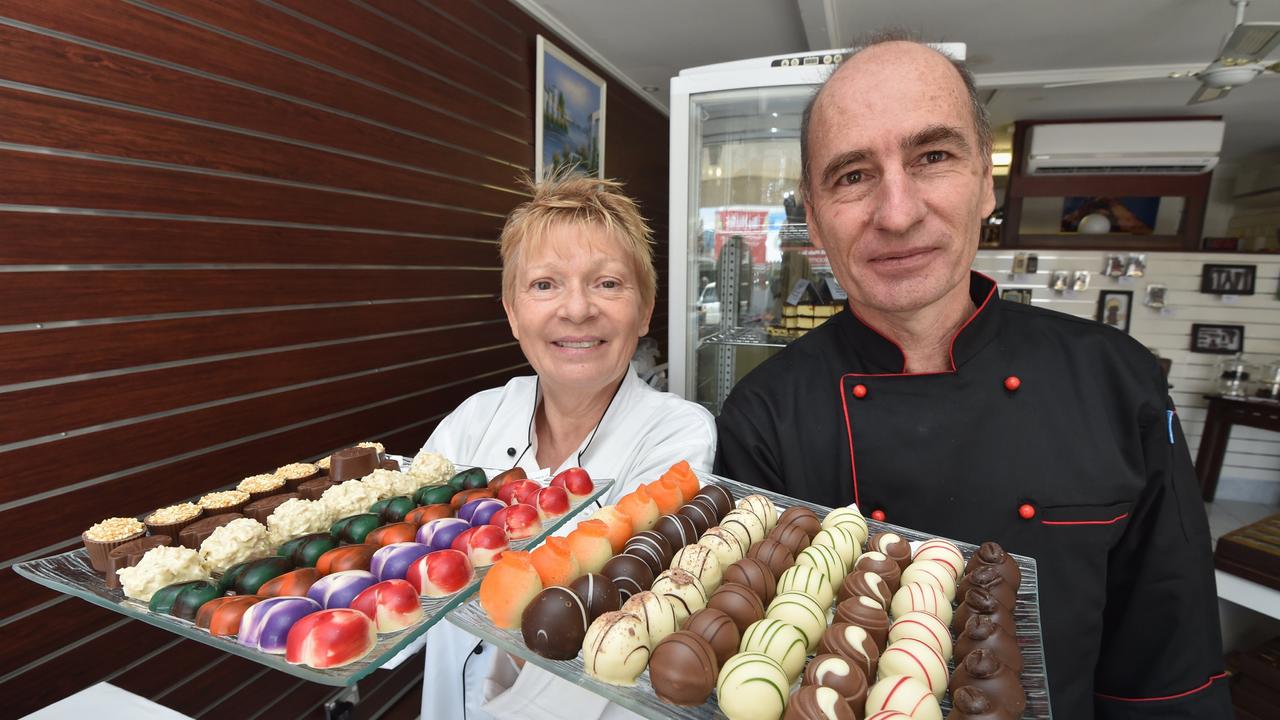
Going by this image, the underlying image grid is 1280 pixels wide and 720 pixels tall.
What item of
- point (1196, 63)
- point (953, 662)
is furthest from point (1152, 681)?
point (1196, 63)

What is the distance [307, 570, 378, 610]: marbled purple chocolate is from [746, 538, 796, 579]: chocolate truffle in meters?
0.74

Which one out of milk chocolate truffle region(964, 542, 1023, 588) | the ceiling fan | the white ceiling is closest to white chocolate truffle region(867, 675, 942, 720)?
milk chocolate truffle region(964, 542, 1023, 588)

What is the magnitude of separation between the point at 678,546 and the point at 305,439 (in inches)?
84.4

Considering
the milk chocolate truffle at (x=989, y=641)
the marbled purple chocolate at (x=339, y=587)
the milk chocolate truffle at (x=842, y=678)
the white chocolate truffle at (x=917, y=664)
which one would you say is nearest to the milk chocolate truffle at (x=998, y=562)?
the milk chocolate truffle at (x=989, y=641)

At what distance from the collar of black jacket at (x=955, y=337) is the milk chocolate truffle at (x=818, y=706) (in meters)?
0.93

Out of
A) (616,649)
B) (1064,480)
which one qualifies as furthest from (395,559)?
(1064,480)

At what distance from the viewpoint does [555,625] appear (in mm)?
830

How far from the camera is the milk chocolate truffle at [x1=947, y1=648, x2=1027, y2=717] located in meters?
0.71

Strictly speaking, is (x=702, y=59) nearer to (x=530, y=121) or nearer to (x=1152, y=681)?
(x=530, y=121)

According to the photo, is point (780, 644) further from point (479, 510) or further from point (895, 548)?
point (479, 510)

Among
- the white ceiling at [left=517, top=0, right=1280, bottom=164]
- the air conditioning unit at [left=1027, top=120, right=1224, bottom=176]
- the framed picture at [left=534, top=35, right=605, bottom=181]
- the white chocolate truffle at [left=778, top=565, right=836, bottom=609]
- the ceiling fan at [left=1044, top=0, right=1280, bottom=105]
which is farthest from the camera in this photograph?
the air conditioning unit at [left=1027, top=120, right=1224, bottom=176]

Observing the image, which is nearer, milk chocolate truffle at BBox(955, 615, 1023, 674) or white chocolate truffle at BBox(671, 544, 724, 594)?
milk chocolate truffle at BBox(955, 615, 1023, 674)

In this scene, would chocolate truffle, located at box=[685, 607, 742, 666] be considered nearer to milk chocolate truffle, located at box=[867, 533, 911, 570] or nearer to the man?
milk chocolate truffle, located at box=[867, 533, 911, 570]

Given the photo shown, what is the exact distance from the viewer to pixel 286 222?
244 cm
